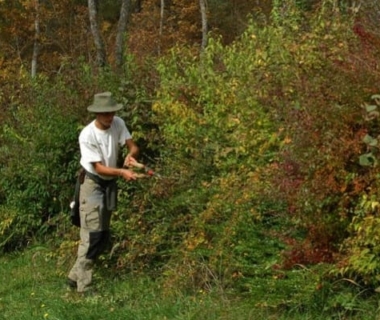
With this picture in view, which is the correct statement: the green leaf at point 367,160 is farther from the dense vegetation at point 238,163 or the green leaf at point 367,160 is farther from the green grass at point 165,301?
the green grass at point 165,301

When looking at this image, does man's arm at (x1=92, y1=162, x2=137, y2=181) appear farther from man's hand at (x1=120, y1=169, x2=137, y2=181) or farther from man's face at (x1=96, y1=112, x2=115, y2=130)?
man's face at (x1=96, y1=112, x2=115, y2=130)

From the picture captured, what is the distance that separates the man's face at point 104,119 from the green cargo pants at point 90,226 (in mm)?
559

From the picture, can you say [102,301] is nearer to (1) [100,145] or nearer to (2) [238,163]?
(1) [100,145]

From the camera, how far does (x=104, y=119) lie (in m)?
8.27

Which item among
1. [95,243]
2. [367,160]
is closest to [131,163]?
[95,243]

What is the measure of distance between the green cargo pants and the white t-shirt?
0.65 ft

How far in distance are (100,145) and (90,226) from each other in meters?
0.85

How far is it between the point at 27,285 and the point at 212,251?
2531 mm

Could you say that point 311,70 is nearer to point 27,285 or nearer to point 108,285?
point 108,285

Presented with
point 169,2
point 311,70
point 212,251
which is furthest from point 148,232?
point 169,2

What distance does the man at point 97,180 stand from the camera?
26.9ft

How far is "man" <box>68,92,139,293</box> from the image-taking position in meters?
8.21

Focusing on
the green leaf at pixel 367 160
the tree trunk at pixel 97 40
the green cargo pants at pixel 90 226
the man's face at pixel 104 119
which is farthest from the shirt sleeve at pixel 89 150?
the tree trunk at pixel 97 40

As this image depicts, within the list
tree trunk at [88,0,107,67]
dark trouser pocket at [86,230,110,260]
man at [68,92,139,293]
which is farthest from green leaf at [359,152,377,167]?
tree trunk at [88,0,107,67]
